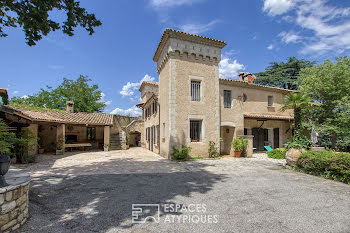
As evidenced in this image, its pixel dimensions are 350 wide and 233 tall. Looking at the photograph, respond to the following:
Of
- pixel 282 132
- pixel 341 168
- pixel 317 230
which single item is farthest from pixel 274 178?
pixel 282 132

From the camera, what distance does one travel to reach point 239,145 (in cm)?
1241

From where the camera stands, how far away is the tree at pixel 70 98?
95.8ft

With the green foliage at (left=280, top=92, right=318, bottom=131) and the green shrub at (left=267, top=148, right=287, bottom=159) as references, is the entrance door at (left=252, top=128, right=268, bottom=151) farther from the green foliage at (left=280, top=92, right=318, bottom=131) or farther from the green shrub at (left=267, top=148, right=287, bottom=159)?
the green shrub at (left=267, top=148, right=287, bottom=159)

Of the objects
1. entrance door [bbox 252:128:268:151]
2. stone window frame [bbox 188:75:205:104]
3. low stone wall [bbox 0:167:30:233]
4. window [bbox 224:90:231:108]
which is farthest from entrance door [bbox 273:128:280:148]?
low stone wall [bbox 0:167:30:233]

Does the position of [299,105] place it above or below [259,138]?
above

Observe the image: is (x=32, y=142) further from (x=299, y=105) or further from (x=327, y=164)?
(x=299, y=105)

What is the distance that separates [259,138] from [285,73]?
19400 mm

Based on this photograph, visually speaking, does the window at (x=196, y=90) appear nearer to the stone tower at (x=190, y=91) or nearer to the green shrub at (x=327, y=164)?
the stone tower at (x=190, y=91)

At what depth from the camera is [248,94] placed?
15016 millimetres

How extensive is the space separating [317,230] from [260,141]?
13.6 m

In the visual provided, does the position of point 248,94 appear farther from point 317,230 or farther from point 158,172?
point 317,230

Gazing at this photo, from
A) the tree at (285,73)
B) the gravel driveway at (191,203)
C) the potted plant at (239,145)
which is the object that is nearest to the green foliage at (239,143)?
the potted plant at (239,145)

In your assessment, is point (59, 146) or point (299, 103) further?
point (59, 146)

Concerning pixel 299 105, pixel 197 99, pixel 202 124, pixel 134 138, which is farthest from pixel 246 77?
pixel 134 138
